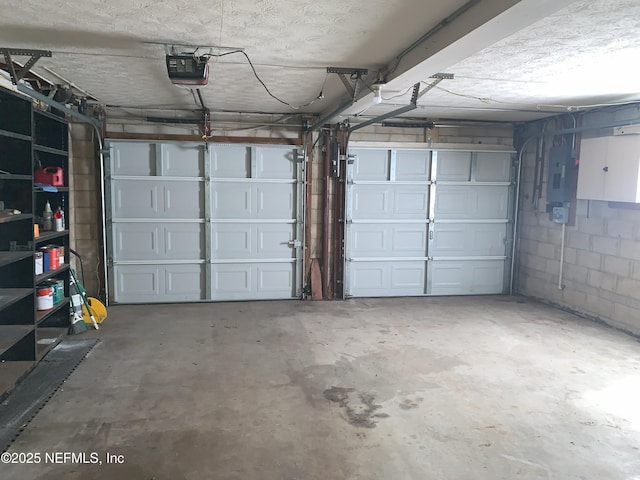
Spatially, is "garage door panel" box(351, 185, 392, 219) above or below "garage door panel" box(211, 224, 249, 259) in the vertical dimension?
above

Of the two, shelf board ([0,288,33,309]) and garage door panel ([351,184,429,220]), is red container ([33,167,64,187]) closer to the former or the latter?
shelf board ([0,288,33,309])

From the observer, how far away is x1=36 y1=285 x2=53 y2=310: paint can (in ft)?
13.9

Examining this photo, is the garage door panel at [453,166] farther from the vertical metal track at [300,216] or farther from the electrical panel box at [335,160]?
the vertical metal track at [300,216]

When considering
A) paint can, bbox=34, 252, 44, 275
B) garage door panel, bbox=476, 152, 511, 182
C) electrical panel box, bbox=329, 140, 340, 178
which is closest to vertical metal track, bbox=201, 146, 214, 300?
electrical panel box, bbox=329, 140, 340, 178

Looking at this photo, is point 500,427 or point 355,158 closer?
point 500,427

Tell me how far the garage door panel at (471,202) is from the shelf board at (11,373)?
520 centimetres

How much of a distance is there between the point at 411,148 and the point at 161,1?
4527 mm

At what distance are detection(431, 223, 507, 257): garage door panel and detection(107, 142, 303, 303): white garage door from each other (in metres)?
2.06

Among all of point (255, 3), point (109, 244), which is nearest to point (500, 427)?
point (255, 3)

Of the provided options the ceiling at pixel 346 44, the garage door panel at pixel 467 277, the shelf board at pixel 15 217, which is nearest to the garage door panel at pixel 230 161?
the ceiling at pixel 346 44

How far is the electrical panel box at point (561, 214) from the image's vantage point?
5.94 metres

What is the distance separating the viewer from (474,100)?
5.29 m

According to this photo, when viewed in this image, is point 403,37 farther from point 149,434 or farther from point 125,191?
point 125,191

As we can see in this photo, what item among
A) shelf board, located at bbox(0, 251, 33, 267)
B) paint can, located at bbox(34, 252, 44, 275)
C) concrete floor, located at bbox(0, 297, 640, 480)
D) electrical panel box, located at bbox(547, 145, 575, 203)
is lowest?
concrete floor, located at bbox(0, 297, 640, 480)
